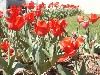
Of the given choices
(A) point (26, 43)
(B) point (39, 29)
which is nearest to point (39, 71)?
(B) point (39, 29)

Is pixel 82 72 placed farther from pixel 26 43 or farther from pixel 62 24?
pixel 26 43

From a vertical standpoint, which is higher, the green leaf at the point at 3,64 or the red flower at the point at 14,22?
the red flower at the point at 14,22

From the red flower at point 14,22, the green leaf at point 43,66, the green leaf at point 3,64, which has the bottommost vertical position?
the green leaf at point 43,66

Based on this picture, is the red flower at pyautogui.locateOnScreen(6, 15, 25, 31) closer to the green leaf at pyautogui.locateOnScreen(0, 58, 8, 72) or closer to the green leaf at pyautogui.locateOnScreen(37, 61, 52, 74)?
the green leaf at pyautogui.locateOnScreen(0, 58, 8, 72)

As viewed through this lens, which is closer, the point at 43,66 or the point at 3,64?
the point at 3,64

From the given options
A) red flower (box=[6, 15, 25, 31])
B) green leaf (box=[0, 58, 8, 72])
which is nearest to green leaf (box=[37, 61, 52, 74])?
green leaf (box=[0, 58, 8, 72])

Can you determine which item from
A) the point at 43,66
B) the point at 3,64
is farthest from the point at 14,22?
the point at 43,66

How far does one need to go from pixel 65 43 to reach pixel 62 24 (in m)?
1.21

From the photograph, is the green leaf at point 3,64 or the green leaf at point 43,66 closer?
the green leaf at point 3,64

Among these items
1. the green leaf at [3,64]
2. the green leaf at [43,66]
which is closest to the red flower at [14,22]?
the green leaf at [3,64]

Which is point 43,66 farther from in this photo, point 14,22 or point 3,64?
point 14,22

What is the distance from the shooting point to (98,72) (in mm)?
3908

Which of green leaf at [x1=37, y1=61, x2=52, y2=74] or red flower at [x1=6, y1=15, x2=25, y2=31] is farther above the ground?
red flower at [x1=6, y1=15, x2=25, y2=31]

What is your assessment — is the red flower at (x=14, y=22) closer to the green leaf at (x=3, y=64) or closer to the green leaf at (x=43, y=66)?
the green leaf at (x=3, y=64)
